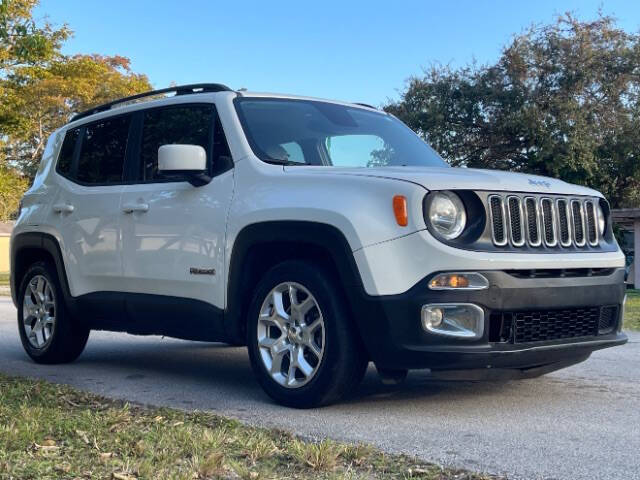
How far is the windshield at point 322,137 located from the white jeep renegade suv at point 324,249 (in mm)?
18

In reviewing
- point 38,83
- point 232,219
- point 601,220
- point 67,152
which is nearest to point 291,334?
point 232,219

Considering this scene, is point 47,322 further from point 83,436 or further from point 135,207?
point 83,436

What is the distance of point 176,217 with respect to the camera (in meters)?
6.04

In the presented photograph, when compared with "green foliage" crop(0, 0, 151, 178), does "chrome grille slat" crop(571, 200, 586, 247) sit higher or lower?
lower

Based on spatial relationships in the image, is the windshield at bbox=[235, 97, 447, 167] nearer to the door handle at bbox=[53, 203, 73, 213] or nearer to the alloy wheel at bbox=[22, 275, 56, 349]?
the door handle at bbox=[53, 203, 73, 213]

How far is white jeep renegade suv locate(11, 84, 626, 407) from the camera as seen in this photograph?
479 cm

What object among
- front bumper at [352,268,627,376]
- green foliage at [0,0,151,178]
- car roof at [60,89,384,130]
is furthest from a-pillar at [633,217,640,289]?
front bumper at [352,268,627,376]

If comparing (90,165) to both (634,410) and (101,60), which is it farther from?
(101,60)

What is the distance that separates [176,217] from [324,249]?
137cm

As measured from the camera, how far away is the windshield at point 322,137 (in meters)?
5.93

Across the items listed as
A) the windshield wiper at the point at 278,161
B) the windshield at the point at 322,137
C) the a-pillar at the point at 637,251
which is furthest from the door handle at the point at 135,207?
the a-pillar at the point at 637,251

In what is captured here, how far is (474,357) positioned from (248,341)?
1.50m

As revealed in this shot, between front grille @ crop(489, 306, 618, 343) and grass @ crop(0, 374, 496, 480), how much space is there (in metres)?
1.20

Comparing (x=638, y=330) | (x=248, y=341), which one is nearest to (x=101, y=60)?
(x=638, y=330)
